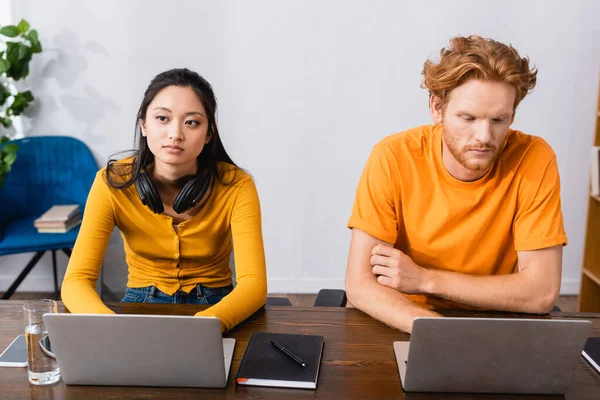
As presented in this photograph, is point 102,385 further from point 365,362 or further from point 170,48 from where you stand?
point 170,48

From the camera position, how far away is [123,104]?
3430 mm

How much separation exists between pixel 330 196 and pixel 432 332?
241 centimetres

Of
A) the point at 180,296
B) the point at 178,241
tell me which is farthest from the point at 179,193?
the point at 180,296

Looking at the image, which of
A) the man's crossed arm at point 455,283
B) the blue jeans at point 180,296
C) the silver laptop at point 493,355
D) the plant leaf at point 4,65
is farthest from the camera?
the plant leaf at point 4,65

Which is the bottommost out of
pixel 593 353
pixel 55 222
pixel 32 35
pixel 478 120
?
pixel 55 222

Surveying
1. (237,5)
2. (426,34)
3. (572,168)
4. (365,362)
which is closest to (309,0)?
(237,5)

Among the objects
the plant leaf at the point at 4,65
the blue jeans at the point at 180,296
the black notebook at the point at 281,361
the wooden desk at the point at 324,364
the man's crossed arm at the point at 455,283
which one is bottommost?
the blue jeans at the point at 180,296

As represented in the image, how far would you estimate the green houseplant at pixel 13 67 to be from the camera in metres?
3.11

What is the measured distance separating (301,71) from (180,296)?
1792 mm

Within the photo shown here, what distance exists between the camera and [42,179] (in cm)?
337

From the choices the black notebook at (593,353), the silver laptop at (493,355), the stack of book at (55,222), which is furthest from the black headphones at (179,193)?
the stack of book at (55,222)

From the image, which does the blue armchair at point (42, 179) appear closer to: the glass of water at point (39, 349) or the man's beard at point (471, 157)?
the glass of water at point (39, 349)

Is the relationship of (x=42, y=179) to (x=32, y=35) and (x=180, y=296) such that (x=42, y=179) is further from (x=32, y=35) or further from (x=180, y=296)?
(x=180, y=296)

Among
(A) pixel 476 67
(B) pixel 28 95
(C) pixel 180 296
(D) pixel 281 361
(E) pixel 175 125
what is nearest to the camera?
(D) pixel 281 361
